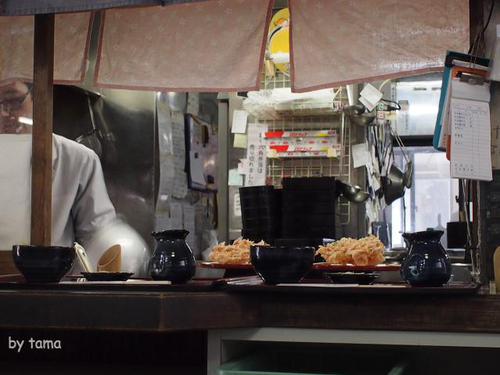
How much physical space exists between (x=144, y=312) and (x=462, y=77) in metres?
1.50

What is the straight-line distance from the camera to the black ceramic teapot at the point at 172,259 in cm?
244

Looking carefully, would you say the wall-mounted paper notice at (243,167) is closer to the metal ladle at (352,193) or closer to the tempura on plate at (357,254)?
the metal ladle at (352,193)

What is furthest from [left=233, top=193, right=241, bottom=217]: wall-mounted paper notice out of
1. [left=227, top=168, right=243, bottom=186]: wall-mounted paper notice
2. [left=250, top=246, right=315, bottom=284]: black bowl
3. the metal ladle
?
[left=250, top=246, right=315, bottom=284]: black bowl

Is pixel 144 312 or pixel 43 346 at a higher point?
pixel 144 312

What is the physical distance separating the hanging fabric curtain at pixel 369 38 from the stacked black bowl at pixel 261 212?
1030 mm

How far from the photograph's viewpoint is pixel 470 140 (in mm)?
2674

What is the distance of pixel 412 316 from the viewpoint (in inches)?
81.7

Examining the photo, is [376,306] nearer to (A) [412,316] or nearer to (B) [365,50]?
(A) [412,316]

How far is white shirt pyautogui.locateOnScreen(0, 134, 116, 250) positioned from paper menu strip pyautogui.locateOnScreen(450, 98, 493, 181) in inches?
100

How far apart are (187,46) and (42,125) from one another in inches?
54.7

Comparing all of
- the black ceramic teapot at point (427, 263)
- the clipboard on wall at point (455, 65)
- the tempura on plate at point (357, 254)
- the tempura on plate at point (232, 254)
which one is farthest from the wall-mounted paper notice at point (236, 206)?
the black ceramic teapot at point (427, 263)

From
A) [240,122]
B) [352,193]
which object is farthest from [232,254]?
[240,122]

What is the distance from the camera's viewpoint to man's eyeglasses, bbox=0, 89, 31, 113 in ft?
17.7

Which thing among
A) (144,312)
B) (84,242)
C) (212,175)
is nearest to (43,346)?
(144,312)
